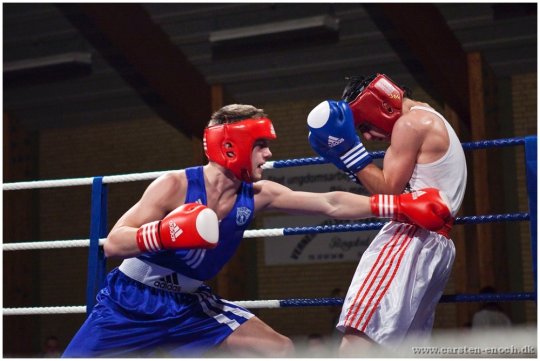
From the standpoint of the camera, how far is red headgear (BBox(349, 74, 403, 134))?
10.0ft

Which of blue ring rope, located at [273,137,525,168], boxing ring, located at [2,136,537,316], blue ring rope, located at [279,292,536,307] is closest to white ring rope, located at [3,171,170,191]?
boxing ring, located at [2,136,537,316]

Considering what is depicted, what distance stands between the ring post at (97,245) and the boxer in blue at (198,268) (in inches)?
22.3

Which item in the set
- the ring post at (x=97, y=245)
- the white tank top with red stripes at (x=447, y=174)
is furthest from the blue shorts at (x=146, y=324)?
the white tank top with red stripes at (x=447, y=174)

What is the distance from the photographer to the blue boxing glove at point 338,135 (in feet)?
9.69

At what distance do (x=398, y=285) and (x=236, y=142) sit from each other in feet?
2.38

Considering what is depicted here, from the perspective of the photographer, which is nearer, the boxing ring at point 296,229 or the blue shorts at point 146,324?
the blue shorts at point 146,324

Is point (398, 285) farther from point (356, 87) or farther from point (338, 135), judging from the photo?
point (356, 87)

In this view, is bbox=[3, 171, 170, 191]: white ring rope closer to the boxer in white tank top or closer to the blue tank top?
the blue tank top

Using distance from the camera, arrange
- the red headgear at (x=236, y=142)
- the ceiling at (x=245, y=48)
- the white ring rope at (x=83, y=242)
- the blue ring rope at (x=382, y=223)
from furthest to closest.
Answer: the ceiling at (x=245, y=48), the white ring rope at (x=83, y=242), the blue ring rope at (x=382, y=223), the red headgear at (x=236, y=142)

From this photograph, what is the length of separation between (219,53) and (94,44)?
1358 mm

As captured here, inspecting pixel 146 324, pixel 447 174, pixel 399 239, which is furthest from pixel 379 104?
pixel 146 324

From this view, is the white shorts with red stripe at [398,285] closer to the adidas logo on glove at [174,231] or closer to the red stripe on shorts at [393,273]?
the red stripe on shorts at [393,273]

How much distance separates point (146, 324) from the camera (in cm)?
286

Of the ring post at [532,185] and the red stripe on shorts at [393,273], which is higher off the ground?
the ring post at [532,185]
